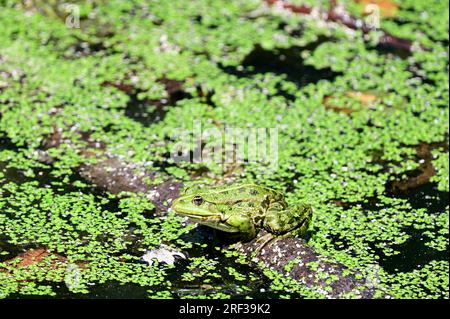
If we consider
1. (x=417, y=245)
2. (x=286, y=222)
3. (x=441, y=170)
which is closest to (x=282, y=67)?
(x=441, y=170)

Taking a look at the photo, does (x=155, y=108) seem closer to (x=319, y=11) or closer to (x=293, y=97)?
(x=293, y=97)

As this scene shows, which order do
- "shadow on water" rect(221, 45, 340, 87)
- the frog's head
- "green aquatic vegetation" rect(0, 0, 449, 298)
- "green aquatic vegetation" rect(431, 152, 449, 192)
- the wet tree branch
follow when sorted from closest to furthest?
the frog's head
"green aquatic vegetation" rect(0, 0, 449, 298)
"green aquatic vegetation" rect(431, 152, 449, 192)
"shadow on water" rect(221, 45, 340, 87)
the wet tree branch

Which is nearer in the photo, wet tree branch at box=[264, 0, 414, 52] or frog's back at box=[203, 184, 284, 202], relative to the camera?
frog's back at box=[203, 184, 284, 202]

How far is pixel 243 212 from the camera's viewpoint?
17.0ft

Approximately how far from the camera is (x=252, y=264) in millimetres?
5168

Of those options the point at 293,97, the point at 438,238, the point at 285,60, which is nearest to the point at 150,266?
the point at 438,238

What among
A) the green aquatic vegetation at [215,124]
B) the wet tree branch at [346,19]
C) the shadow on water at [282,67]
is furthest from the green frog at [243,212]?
the wet tree branch at [346,19]

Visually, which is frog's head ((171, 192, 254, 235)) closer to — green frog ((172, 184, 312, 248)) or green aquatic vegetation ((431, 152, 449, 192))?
green frog ((172, 184, 312, 248))

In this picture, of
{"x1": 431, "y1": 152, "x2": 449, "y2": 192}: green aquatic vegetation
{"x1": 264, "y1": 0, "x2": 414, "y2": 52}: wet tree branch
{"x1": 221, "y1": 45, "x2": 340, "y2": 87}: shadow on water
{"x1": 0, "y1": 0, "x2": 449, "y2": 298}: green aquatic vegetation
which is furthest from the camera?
{"x1": 264, "y1": 0, "x2": 414, "y2": 52}: wet tree branch

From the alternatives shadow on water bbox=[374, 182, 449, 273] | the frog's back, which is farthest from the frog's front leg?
shadow on water bbox=[374, 182, 449, 273]

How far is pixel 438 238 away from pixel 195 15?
4.13 m

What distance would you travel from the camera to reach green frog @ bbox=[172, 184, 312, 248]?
16.9 feet

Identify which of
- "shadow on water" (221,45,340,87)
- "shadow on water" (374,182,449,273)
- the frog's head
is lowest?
"shadow on water" (374,182,449,273)

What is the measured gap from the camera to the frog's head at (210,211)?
16.9ft
